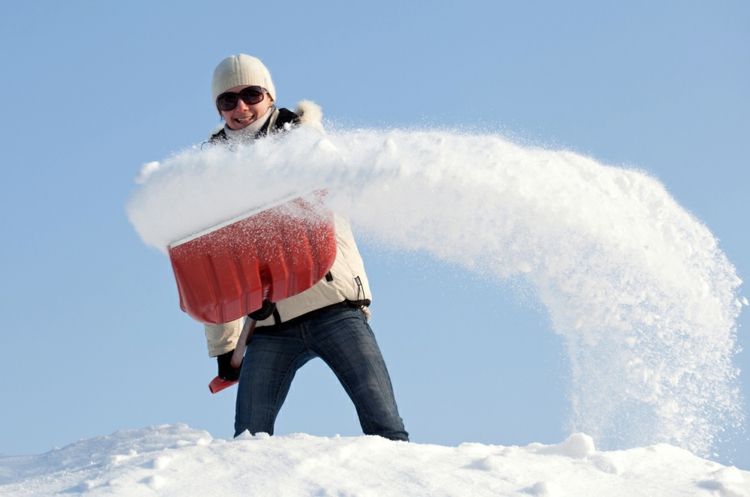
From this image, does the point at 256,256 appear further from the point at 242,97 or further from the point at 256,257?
the point at 242,97

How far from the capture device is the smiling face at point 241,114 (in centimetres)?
407

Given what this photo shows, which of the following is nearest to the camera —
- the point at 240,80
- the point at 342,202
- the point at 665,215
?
the point at 342,202

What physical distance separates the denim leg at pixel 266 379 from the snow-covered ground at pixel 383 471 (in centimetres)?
37

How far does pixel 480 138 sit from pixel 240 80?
143cm

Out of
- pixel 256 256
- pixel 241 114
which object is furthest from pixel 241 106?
pixel 256 256

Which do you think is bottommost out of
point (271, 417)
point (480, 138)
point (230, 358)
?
point (271, 417)

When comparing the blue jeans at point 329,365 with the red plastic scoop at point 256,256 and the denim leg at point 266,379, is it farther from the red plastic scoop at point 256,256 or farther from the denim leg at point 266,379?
the red plastic scoop at point 256,256

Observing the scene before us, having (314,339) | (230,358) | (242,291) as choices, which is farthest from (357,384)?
(230,358)

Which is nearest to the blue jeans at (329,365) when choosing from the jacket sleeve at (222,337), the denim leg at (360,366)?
the denim leg at (360,366)

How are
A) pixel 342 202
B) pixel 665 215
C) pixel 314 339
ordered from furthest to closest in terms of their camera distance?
pixel 665 215
pixel 314 339
pixel 342 202

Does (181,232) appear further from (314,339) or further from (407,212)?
(407,212)

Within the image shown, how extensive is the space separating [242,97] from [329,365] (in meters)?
1.61

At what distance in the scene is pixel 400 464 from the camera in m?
2.97

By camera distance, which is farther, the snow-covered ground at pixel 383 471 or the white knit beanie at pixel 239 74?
the white knit beanie at pixel 239 74
